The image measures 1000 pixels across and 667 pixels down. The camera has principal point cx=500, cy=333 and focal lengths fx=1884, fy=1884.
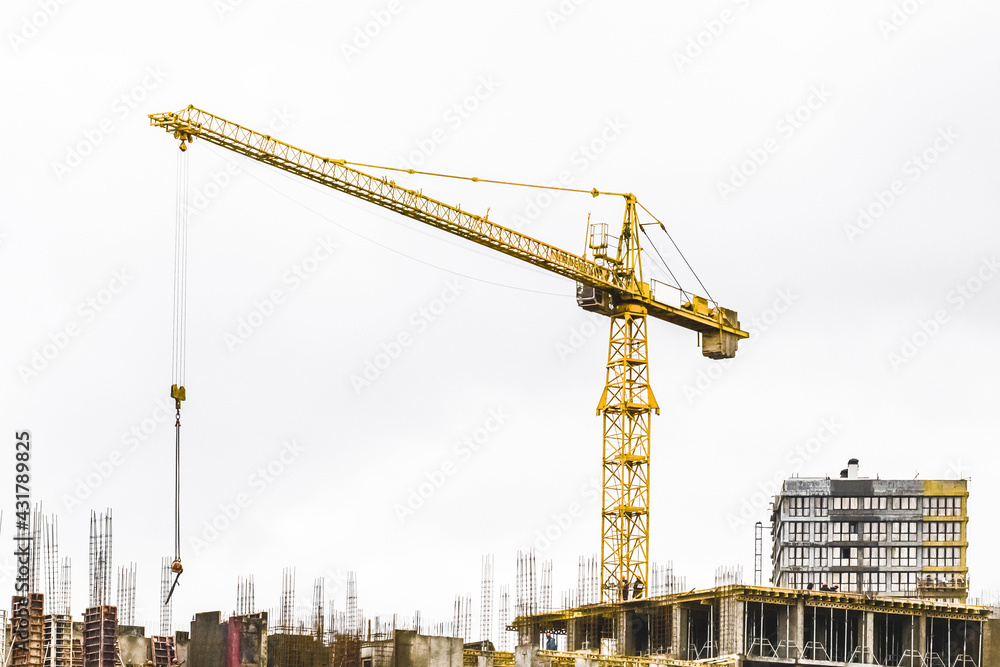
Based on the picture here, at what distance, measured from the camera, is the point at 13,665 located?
64938 millimetres

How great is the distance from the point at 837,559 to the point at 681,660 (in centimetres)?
7392

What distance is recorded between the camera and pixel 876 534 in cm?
14375

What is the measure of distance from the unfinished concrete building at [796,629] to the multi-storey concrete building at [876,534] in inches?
2519

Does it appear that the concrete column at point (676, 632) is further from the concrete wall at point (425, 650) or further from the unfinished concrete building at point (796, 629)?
the concrete wall at point (425, 650)

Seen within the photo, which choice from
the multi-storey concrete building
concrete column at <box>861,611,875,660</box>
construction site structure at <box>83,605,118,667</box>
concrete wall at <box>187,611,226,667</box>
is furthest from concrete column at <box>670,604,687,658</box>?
the multi-storey concrete building

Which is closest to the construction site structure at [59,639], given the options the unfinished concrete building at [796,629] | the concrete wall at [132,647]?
the concrete wall at [132,647]

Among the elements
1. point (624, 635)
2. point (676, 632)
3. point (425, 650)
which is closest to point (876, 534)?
point (624, 635)

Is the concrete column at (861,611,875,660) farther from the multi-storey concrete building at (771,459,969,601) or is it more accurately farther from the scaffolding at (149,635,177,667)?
the multi-storey concrete building at (771,459,969,601)

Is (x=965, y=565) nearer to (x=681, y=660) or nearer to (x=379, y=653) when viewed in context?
(x=681, y=660)

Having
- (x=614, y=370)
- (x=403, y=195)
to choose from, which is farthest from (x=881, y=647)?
(x=403, y=195)

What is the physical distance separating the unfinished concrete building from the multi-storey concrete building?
63982 mm

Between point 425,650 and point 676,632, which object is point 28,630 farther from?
point 676,632

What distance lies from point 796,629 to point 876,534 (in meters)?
70.4

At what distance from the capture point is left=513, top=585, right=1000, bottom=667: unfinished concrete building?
74.1 meters
